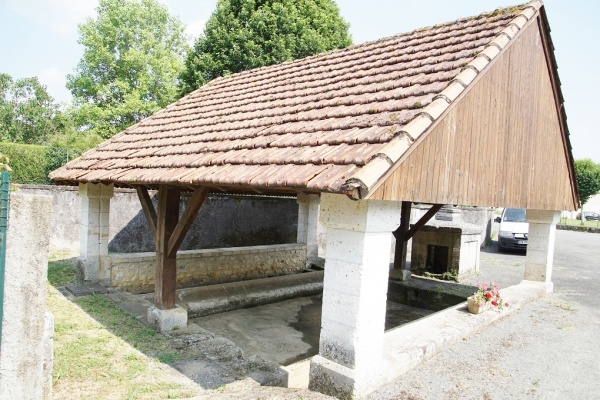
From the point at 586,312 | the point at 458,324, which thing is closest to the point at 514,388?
the point at 458,324

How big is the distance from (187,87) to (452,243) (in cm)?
1176

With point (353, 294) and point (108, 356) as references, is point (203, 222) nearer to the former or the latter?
point (108, 356)

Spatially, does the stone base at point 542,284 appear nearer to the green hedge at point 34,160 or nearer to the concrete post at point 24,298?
the concrete post at point 24,298

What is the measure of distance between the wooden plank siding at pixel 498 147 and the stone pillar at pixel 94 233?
20.1 ft

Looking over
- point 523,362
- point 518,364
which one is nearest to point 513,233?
point 523,362

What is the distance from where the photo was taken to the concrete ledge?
4066 millimetres

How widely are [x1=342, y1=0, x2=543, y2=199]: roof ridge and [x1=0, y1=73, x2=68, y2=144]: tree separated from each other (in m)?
37.5

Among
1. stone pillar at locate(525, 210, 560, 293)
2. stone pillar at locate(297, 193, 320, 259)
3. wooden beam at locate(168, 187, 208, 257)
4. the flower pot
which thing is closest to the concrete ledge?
the flower pot

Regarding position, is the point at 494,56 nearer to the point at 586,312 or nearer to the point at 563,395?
the point at 563,395

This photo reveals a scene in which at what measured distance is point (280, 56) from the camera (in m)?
15.9

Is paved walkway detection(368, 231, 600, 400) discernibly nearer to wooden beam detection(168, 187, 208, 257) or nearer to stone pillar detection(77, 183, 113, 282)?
wooden beam detection(168, 187, 208, 257)

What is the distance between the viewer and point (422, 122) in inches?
140

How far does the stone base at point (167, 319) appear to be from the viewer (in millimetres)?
5738

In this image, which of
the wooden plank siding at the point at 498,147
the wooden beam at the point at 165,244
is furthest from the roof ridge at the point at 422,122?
the wooden beam at the point at 165,244
